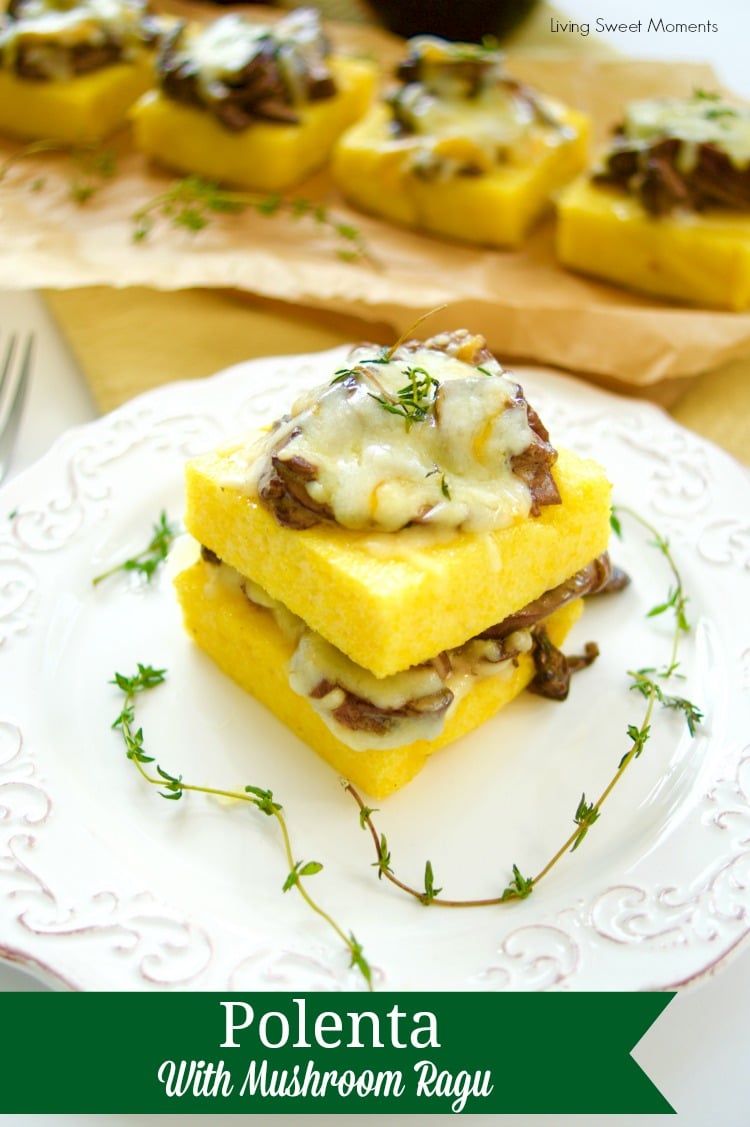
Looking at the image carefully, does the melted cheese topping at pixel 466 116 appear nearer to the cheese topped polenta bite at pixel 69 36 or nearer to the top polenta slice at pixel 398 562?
the cheese topped polenta bite at pixel 69 36

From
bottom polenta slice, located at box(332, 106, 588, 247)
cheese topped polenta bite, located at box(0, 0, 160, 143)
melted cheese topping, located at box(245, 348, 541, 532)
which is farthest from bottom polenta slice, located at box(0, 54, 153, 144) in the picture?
melted cheese topping, located at box(245, 348, 541, 532)

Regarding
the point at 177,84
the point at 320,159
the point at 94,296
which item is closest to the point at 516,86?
the point at 320,159

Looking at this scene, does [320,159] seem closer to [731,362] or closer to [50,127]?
[50,127]

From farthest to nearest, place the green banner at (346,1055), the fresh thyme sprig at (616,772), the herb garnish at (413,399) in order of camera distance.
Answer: the herb garnish at (413,399) < the fresh thyme sprig at (616,772) < the green banner at (346,1055)

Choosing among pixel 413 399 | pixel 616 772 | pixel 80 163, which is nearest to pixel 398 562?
pixel 413 399

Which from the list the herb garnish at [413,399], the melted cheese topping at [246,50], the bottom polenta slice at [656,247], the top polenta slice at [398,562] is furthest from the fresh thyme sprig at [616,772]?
the melted cheese topping at [246,50]

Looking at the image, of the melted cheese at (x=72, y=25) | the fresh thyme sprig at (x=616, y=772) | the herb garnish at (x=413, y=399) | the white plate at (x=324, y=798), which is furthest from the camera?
the melted cheese at (x=72, y=25)
